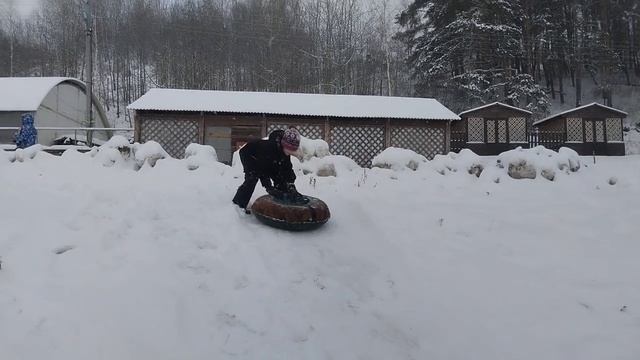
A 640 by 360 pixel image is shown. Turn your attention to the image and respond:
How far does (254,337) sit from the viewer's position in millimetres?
2787

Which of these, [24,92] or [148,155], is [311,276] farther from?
[24,92]

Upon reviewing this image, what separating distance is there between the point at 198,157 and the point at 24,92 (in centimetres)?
1710

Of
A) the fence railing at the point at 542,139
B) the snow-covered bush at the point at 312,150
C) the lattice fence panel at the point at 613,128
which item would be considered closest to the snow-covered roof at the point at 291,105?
the fence railing at the point at 542,139

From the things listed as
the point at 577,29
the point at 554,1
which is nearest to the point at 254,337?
the point at 554,1

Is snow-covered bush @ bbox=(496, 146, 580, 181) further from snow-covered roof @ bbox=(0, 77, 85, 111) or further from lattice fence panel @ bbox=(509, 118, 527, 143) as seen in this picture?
snow-covered roof @ bbox=(0, 77, 85, 111)

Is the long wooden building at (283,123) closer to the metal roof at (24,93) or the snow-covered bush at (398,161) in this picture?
the snow-covered bush at (398,161)

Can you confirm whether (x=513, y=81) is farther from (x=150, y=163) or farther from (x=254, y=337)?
(x=254, y=337)

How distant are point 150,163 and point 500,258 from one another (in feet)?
18.6

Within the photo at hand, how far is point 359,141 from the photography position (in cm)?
1471

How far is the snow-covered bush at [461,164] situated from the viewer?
7.48 metres

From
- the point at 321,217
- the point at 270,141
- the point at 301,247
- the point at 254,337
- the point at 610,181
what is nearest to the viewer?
the point at 254,337

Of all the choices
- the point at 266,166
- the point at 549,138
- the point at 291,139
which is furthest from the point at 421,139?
the point at 291,139

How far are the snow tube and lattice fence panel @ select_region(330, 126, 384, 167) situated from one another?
10.1m

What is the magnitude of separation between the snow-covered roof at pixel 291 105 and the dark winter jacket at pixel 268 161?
9.37 meters
